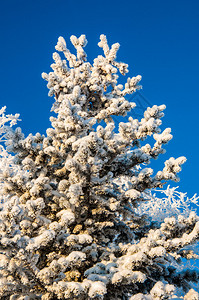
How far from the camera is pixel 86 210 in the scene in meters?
5.12

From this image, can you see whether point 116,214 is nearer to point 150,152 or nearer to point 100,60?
point 150,152

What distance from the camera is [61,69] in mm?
7301

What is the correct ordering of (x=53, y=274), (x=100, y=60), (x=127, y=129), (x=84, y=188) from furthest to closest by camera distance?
1. (x=100, y=60)
2. (x=127, y=129)
3. (x=84, y=188)
4. (x=53, y=274)

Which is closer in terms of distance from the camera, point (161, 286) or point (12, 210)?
point (12, 210)

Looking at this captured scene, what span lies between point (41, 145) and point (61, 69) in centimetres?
277

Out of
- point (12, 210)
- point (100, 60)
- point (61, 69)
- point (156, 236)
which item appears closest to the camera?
point (12, 210)

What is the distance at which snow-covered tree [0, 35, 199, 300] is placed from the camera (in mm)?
3162

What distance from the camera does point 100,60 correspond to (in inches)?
312

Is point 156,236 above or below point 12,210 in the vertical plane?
above

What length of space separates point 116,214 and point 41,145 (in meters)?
2.29

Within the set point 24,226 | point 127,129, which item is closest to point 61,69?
point 127,129

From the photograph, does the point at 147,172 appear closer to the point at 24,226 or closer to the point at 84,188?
the point at 84,188

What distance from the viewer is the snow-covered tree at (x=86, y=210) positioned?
3.16m

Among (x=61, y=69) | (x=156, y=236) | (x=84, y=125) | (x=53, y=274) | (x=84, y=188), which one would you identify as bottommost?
(x=53, y=274)
